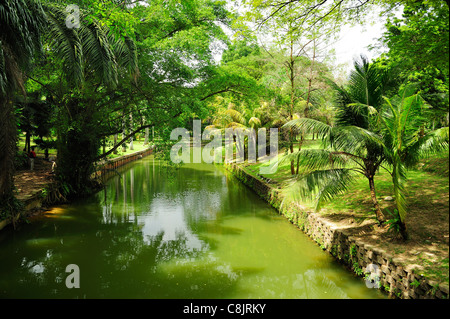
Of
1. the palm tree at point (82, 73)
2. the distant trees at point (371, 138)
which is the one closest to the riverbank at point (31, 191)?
the palm tree at point (82, 73)

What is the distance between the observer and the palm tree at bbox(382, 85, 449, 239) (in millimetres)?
5270

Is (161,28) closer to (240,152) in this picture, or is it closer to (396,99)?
(396,99)

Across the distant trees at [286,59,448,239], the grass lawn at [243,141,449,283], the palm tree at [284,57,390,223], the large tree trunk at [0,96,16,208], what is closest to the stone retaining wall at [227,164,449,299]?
the grass lawn at [243,141,449,283]

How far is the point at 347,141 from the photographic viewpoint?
21.1ft

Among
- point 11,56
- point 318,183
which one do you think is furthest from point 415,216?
point 11,56

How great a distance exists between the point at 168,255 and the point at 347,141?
5022 millimetres

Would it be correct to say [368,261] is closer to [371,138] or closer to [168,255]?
[371,138]

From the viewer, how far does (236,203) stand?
12.7 m

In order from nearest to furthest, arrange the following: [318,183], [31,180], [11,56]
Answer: [11,56] → [318,183] → [31,180]

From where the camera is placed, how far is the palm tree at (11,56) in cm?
596

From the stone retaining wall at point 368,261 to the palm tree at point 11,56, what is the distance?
789 centimetres

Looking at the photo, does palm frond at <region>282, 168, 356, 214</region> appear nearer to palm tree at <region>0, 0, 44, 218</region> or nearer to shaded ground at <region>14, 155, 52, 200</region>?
palm tree at <region>0, 0, 44, 218</region>

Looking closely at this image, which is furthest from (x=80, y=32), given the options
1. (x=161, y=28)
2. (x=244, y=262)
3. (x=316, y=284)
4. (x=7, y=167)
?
(x=316, y=284)

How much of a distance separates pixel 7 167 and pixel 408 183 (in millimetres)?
11639
